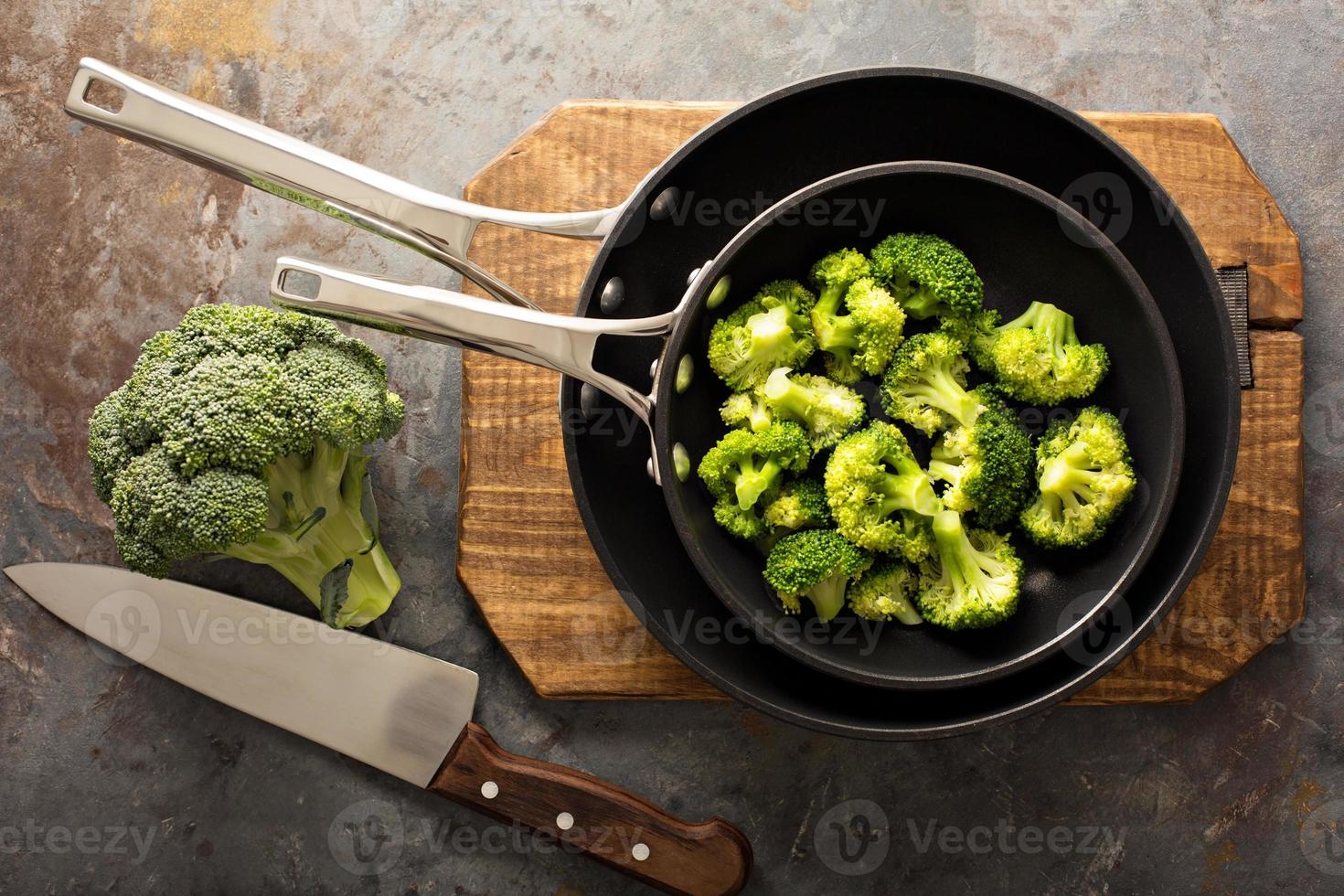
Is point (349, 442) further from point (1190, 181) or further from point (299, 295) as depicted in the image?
point (1190, 181)

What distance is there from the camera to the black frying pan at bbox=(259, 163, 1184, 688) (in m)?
1.60

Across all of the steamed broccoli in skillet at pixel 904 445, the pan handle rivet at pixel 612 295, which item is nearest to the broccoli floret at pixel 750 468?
the steamed broccoli in skillet at pixel 904 445

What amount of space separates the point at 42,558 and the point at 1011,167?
231 centimetres

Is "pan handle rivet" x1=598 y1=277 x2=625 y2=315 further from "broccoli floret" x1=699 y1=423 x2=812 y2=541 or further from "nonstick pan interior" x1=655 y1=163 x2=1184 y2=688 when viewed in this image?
"broccoli floret" x1=699 y1=423 x2=812 y2=541

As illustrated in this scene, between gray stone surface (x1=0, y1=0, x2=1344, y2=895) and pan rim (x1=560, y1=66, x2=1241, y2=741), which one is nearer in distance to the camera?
pan rim (x1=560, y1=66, x2=1241, y2=741)

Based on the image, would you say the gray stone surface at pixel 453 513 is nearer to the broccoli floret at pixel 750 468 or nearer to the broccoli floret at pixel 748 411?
the broccoli floret at pixel 750 468

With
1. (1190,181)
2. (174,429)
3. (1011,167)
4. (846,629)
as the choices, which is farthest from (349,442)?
(1190,181)

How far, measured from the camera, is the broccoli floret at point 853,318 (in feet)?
5.67

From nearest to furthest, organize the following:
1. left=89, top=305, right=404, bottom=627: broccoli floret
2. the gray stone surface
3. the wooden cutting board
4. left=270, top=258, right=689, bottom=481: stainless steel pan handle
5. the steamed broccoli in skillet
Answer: left=270, top=258, right=689, bottom=481: stainless steel pan handle, the steamed broccoli in skillet, left=89, top=305, right=404, bottom=627: broccoli floret, the wooden cutting board, the gray stone surface

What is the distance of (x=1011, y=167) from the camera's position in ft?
5.96

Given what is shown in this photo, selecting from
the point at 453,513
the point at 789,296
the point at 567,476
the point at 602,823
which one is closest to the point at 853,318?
the point at 789,296

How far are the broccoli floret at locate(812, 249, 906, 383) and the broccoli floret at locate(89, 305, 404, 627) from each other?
2.98ft

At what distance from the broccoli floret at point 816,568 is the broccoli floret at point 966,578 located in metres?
0.13

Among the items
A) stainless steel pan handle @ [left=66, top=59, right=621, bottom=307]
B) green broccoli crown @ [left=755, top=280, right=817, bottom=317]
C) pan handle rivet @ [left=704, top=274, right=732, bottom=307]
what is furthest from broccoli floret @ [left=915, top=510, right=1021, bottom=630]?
stainless steel pan handle @ [left=66, top=59, right=621, bottom=307]
